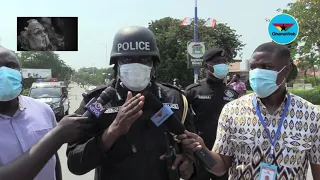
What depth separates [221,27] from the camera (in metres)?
37.4

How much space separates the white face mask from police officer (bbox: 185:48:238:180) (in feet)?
7.11

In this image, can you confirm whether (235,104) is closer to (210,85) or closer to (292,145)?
(292,145)

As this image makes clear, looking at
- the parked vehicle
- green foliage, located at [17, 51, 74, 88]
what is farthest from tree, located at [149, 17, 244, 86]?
green foliage, located at [17, 51, 74, 88]


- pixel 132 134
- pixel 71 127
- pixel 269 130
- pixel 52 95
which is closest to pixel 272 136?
pixel 269 130

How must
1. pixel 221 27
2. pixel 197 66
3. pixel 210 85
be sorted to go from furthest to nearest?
1. pixel 221 27
2. pixel 197 66
3. pixel 210 85

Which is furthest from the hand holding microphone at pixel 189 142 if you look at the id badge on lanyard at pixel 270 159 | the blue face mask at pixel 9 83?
the blue face mask at pixel 9 83

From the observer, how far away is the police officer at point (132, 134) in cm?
211

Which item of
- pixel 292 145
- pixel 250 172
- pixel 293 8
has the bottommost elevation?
pixel 250 172

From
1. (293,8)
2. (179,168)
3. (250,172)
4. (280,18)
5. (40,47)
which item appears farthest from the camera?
(40,47)

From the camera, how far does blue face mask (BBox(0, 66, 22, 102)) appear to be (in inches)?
85.1

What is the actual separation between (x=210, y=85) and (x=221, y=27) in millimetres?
33635

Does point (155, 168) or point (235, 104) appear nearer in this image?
point (155, 168)

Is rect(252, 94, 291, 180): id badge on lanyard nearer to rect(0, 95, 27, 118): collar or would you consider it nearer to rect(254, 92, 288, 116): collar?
rect(254, 92, 288, 116): collar

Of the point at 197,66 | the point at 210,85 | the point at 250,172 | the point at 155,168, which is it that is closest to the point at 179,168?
the point at 155,168
